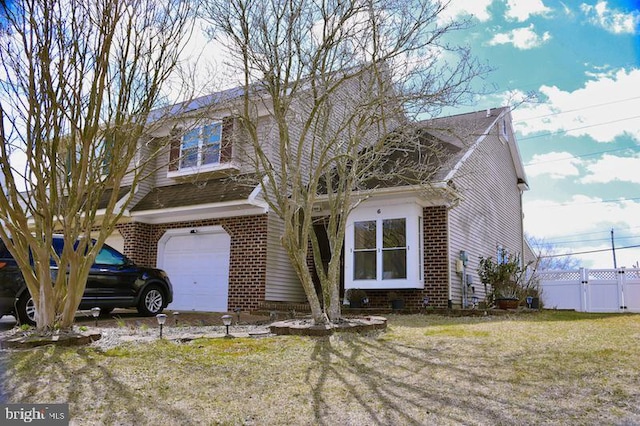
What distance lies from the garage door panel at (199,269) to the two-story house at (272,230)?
27 mm

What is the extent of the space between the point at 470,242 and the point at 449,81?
6623mm

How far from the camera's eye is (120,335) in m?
7.36

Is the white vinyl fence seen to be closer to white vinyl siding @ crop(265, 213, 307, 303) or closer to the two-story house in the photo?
the two-story house

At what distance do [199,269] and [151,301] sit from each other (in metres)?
3.60

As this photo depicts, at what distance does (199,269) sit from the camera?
1477 cm

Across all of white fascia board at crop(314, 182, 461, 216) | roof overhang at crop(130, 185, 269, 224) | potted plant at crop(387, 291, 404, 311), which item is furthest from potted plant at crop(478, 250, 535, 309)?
roof overhang at crop(130, 185, 269, 224)

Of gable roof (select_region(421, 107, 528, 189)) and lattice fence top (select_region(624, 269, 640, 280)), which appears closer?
gable roof (select_region(421, 107, 528, 189))

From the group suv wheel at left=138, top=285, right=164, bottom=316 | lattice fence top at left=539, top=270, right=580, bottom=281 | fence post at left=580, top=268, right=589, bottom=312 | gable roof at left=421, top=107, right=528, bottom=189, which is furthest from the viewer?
lattice fence top at left=539, top=270, right=580, bottom=281

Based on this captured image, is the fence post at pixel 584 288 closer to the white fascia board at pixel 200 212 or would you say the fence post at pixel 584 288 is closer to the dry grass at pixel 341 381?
the white fascia board at pixel 200 212

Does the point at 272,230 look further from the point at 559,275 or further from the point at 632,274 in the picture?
the point at 632,274

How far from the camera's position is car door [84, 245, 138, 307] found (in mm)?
10141

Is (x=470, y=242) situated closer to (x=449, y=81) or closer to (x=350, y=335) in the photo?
(x=449, y=81)

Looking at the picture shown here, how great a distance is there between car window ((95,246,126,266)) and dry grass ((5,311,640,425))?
14.5 ft

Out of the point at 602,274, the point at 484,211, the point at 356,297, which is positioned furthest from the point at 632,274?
the point at 356,297
